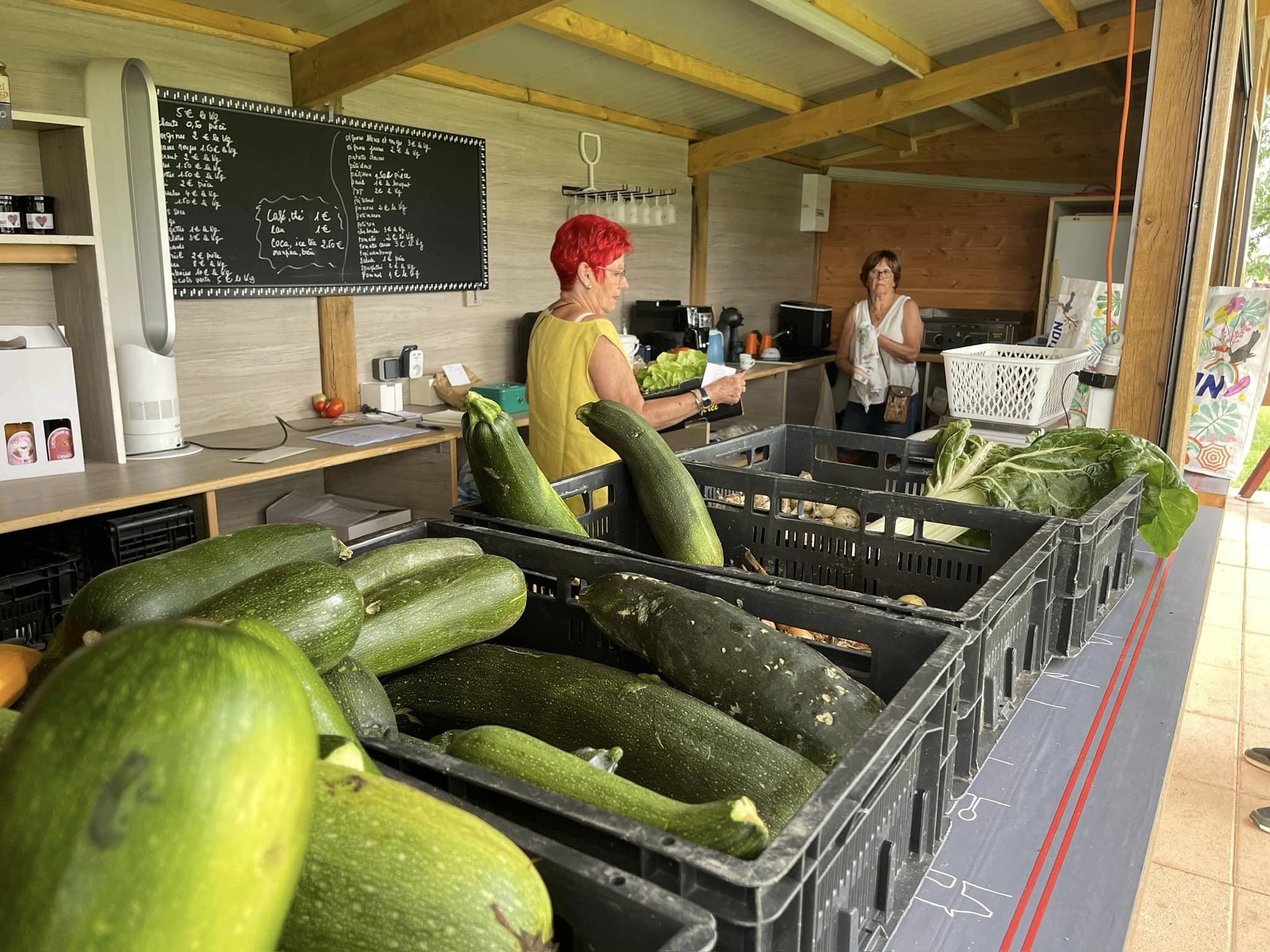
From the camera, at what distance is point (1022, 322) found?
7266 millimetres

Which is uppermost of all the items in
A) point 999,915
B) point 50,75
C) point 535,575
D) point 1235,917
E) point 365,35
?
point 365,35

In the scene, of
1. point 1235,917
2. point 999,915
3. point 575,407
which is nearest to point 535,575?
point 999,915

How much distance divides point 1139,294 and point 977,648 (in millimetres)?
1768

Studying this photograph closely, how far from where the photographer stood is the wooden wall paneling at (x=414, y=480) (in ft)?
11.5

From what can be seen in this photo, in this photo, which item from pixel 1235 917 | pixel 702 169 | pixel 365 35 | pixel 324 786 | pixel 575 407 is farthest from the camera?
pixel 702 169

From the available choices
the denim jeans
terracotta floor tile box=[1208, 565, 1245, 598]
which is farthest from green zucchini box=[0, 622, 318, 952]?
the denim jeans

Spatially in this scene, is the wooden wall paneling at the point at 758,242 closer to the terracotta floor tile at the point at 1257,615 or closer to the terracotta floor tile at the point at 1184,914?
the terracotta floor tile at the point at 1257,615

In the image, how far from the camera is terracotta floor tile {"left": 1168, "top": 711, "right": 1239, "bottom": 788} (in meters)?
2.86

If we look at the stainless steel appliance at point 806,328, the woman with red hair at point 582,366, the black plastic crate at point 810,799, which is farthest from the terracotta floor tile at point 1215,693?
the stainless steel appliance at point 806,328

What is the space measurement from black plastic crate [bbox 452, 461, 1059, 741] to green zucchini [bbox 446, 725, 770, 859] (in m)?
0.43

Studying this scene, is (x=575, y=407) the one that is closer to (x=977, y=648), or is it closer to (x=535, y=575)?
(x=535, y=575)

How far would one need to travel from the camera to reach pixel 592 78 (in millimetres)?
4551

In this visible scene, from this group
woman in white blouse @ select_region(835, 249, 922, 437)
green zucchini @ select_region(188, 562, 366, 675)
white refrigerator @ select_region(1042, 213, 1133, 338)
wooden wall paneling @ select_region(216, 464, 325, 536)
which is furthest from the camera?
white refrigerator @ select_region(1042, 213, 1133, 338)

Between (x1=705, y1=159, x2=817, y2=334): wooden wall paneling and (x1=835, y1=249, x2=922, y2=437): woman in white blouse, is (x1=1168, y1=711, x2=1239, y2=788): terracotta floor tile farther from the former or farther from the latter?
(x1=705, y1=159, x2=817, y2=334): wooden wall paneling
